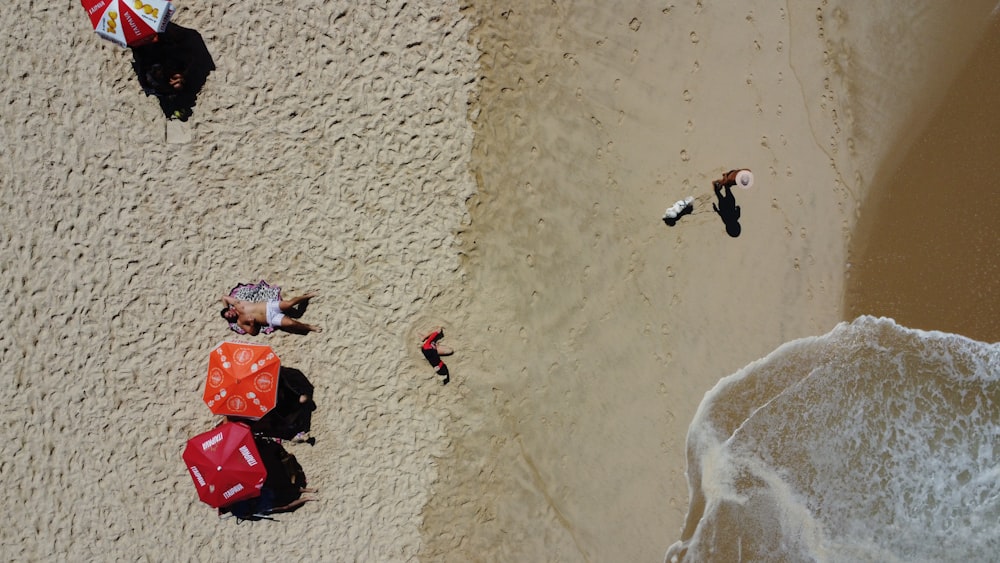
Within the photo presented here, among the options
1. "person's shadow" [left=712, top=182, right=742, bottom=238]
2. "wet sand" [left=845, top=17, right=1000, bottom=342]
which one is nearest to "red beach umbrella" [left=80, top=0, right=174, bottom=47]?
"person's shadow" [left=712, top=182, right=742, bottom=238]

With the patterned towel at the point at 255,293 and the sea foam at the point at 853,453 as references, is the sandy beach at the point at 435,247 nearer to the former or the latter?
the patterned towel at the point at 255,293

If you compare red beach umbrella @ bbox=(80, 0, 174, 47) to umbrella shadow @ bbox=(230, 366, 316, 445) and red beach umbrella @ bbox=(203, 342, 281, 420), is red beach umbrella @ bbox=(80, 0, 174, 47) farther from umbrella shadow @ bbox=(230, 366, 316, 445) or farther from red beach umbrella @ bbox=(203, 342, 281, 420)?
umbrella shadow @ bbox=(230, 366, 316, 445)

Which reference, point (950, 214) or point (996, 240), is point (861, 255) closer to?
point (950, 214)

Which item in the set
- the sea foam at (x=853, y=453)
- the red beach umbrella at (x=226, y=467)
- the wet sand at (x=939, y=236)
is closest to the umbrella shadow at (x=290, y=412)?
the red beach umbrella at (x=226, y=467)

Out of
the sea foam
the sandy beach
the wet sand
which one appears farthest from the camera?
the wet sand

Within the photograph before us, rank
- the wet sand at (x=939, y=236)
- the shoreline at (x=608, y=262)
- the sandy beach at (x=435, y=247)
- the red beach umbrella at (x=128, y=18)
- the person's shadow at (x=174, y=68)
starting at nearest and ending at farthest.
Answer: the red beach umbrella at (x=128, y=18) → the person's shadow at (x=174, y=68) → the sandy beach at (x=435, y=247) → the shoreline at (x=608, y=262) → the wet sand at (x=939, y=236)

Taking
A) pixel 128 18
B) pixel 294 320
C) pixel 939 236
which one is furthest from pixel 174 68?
pixel 939 236

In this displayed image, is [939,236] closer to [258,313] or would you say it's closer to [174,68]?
[258,313]
